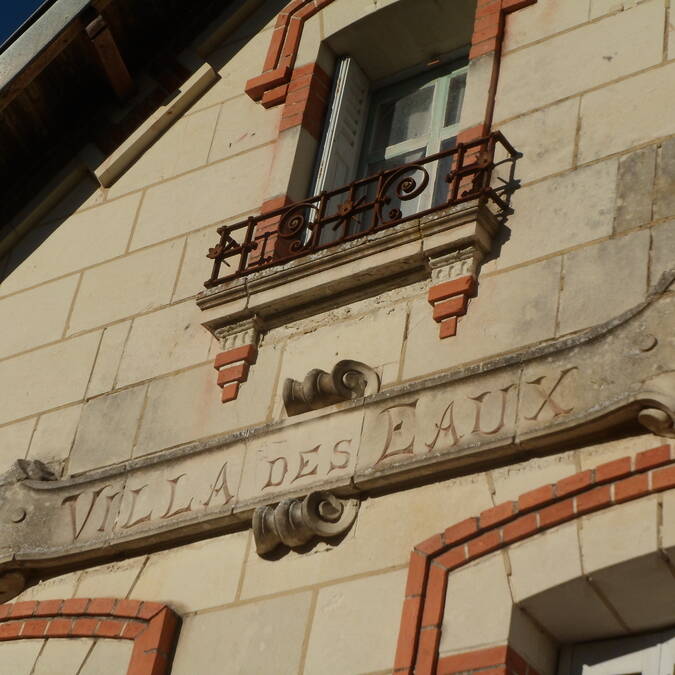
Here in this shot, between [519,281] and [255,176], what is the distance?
6.96 feet

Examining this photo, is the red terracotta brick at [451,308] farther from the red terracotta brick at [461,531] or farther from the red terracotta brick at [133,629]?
the red terracotta brick at [133,629]

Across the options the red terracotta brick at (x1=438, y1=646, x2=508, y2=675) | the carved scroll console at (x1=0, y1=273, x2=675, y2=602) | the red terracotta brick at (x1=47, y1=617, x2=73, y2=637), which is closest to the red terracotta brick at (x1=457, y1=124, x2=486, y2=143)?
the carved scroll console at (x1=0, y1=273, x2=675, y2=602)

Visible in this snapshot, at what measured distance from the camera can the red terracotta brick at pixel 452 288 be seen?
7.05m

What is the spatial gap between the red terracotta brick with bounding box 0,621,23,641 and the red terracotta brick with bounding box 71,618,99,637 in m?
0.32

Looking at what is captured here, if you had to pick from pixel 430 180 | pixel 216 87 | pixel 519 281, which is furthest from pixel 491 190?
pixel 216 87

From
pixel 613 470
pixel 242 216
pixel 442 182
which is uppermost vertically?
pixel 442 182

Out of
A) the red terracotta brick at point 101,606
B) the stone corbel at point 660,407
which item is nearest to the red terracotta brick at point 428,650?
the stone corbel at point 660,407

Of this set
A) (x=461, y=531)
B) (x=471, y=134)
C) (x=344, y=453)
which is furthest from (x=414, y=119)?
(x=461, y=531)

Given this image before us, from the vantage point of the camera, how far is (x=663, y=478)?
5922 mm

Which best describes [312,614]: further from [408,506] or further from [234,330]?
[234,330]

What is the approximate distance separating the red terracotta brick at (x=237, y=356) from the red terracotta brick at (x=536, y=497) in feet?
6.04

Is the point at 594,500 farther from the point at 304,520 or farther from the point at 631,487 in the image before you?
the point at 304,520

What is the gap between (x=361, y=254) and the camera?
7.38 metres

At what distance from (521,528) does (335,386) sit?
1206 millimetres
